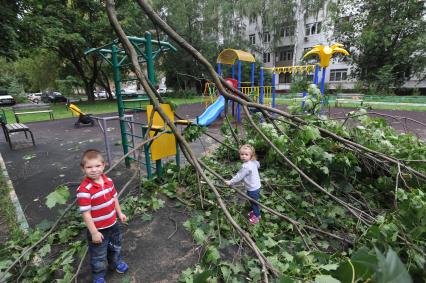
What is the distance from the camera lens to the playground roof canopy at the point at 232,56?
408 inches

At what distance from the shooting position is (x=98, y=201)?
2.07 meters

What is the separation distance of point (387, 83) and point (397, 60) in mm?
2085

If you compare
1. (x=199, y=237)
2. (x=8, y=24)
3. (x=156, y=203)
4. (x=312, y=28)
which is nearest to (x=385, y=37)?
(x=312, y=28)

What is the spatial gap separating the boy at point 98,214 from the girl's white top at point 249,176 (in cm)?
145

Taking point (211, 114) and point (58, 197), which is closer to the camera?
point (58, 197)

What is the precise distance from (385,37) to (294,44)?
1178 centimetres

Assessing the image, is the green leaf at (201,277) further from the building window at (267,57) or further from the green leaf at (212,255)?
the building window at (267,57)

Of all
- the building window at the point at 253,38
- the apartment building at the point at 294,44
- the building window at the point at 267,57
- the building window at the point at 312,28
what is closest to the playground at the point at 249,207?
the apartment building at the point at 294,44

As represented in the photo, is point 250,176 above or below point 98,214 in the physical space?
below

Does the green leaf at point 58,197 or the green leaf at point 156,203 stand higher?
the green leaf at point 58,197

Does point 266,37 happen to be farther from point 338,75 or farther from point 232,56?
point 232,56

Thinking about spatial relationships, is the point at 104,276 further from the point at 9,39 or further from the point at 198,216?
the point at 9,39

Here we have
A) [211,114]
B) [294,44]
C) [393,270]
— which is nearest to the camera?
[393,270]

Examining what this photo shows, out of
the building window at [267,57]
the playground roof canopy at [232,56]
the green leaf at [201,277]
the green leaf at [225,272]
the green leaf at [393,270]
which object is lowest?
the green leaf at [225,272]
